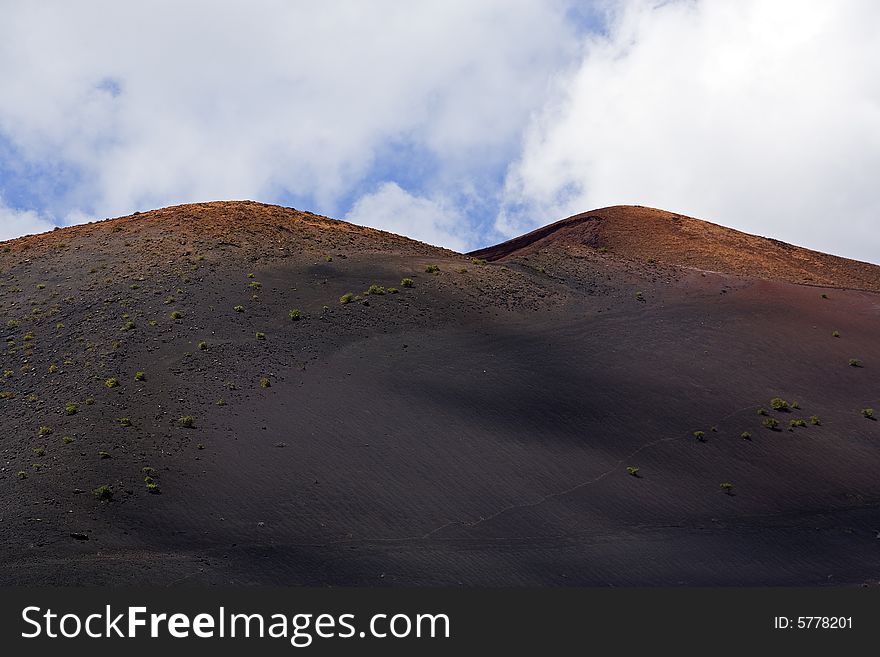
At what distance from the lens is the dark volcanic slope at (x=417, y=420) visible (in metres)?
28.0

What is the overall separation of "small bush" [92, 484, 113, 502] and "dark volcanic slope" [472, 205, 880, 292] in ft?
124

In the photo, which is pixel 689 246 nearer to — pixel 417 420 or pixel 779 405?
pixel 779 405

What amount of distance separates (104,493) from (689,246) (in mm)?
47790

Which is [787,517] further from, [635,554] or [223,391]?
[223,391]

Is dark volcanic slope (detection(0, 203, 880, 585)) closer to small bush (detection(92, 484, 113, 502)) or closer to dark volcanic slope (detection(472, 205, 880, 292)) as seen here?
small bush (detection(92, 484, 113, 502))

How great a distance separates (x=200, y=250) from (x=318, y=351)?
15260 mm

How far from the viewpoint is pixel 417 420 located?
35.7 meters

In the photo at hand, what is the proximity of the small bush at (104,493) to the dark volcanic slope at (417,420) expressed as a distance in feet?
0.69

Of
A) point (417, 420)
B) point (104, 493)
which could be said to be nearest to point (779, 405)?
point (417, 420)

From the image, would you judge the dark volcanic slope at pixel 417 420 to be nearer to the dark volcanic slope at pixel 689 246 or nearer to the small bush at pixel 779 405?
the small bush at pixel 779 405

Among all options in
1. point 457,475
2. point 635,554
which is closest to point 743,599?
point 635,554

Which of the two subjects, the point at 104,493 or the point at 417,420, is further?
the point at 417,420

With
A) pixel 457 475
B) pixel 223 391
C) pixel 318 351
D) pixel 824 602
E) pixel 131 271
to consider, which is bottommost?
pixel 824 602

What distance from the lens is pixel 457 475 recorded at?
32312mm
